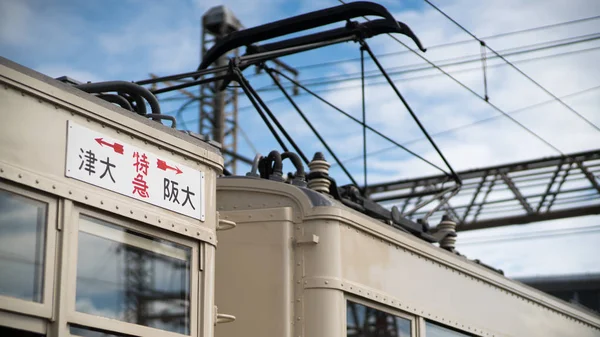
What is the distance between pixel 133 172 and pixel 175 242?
1.49 ft

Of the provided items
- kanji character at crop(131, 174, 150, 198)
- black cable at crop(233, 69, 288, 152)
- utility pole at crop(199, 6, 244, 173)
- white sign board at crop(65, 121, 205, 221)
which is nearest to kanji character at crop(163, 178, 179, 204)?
white sign board at crop(65, 121, 205, 221)

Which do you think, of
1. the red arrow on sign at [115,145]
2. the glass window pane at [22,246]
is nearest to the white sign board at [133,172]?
the red arrow on sign at [115,145]

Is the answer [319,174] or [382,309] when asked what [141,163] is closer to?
[319,174]

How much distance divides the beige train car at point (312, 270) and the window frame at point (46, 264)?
1879mm

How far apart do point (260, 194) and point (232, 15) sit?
80.5 feet

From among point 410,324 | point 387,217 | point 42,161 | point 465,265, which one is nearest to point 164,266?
point 42,161

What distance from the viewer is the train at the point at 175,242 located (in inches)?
180

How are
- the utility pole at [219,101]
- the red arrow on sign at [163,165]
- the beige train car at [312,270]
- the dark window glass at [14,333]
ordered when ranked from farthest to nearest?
the utility pole at [219,101] < the beige train car at [312,270] < the red arrow on sign at [163,165] < the dark window glass at [14,333]

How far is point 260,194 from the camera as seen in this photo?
6.57 meters

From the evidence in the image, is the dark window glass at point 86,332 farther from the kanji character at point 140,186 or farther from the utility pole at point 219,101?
the utility pole at point 219,101

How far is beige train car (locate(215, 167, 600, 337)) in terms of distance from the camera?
6.22m

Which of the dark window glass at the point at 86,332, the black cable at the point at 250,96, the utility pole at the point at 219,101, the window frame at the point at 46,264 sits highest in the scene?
the utility pole at the point at 219,101

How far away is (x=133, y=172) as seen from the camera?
204 inches

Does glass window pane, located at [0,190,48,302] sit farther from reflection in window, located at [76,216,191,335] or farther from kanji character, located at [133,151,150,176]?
kanji character, located at [133,151,150,176]
